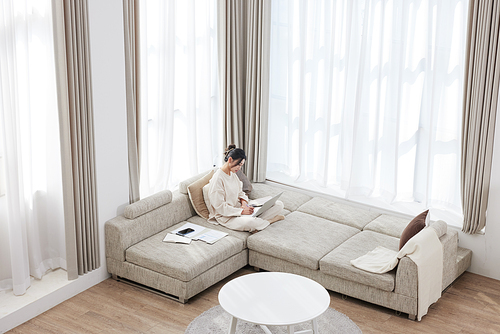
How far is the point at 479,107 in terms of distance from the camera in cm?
480

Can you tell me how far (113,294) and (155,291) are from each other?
0.35 m

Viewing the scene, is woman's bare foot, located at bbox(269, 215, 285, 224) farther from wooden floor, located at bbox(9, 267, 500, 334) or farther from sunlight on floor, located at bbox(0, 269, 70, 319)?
sunlight on floor, located at bbox(0, 269, 70, 319)

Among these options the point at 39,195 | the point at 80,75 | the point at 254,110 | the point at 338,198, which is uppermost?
the point at 80,75

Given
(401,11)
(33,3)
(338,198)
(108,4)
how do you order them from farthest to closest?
(338,198) < (401,11) < (108,4) < (33,3)

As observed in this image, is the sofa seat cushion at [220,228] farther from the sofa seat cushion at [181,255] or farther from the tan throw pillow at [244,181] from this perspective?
the tan throw pillow at [244,181]

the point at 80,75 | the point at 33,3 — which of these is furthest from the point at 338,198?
the point at 33,3

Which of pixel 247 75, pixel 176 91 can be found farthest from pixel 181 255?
pixel 247 75

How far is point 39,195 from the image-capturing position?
15.0ft

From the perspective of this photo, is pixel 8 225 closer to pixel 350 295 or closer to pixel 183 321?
pixel 183 321

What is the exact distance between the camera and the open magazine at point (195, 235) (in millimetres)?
4883

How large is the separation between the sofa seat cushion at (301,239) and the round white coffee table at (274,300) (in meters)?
0.65

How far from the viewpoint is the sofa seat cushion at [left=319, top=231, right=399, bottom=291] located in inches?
171

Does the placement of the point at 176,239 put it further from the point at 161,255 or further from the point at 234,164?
the point at 234,164

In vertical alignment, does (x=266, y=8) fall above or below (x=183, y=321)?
above
